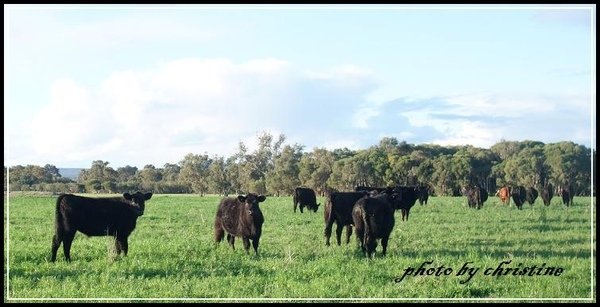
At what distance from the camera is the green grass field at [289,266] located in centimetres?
883

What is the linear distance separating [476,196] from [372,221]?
51.0 ft

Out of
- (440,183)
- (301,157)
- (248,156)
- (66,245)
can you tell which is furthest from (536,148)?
(66,245)

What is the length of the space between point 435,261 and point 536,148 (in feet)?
41.0

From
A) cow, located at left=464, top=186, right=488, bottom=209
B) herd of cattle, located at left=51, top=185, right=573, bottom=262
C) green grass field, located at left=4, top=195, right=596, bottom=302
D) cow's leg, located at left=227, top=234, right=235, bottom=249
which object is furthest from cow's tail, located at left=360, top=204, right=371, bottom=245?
cow, located at left=464, top=186, right=488, bottom=209

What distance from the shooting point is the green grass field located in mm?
8828

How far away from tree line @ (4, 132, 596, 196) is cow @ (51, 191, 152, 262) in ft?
1.54

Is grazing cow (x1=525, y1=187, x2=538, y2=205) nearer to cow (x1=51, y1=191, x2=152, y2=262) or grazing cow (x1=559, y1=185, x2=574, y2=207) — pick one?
grazing cow (x1=559, y1=185, x2=574, y2=207)

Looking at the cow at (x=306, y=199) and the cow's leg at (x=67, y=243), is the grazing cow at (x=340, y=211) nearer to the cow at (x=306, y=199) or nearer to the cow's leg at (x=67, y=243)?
the cow's leg at (x=67, y=243)

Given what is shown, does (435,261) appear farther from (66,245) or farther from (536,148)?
(536,148)

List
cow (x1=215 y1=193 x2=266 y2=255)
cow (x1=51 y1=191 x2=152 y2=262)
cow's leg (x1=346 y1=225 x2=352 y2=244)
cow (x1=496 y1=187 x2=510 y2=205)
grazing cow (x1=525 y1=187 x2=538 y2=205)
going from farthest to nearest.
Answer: cow (x1=496 y1=187 x2=510 y2=205) < grazing cow (x1=525 y1=187 x2=538 y2=205) < cow's leg (x1=346 y1=225 x2=352 y2=244) < cow (x1=215 y1=193 x2=266 y2=255) < cow (x1=51 y1=191 x2=152 y2=262)

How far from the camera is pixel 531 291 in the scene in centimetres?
881

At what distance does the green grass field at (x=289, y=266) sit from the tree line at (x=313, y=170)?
1111mm

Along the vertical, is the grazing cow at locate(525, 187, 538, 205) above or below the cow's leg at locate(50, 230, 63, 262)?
above

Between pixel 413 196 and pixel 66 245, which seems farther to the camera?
pixel 413 196
